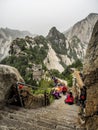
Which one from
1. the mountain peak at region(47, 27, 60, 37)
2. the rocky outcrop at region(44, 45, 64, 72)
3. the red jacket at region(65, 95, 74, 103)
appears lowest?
the red jacket at region(65, 95, 74, 103)

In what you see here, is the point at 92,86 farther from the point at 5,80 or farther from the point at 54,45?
the point at 54,45

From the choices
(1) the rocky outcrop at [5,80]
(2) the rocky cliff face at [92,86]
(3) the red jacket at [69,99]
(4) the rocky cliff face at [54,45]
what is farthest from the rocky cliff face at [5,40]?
(2) the rocky cliff face at [92,86]

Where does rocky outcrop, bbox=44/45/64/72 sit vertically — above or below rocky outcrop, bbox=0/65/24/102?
above

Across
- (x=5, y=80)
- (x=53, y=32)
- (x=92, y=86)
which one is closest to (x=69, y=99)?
(x=5, y=80)

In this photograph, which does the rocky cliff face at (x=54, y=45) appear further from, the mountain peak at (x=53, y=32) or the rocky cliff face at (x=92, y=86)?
the rocky cliff face at (x=92, y=86)

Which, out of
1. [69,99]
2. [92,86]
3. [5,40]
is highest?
A: [5,40]

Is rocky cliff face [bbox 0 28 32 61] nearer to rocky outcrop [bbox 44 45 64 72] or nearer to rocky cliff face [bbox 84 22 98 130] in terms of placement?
rocky outcrop [bbox 44 45 64 72]

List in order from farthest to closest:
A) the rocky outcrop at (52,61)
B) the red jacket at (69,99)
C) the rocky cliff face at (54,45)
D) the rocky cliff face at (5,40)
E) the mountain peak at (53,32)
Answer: the rocky cliff face at (5,40) → the mountain peak at (53,32) → the rocky outcrop at (52,61) → the rocky cliff face at (54,45) → the red jacket at (69,99)

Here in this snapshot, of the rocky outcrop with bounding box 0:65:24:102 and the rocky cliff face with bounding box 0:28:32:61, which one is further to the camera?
the rocky cliff face with bounding box 0:28:32:61

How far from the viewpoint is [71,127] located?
748cm

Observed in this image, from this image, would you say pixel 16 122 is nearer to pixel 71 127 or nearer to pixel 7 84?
pixel 71 127

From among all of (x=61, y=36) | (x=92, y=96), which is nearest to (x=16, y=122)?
(x=92, y=96)

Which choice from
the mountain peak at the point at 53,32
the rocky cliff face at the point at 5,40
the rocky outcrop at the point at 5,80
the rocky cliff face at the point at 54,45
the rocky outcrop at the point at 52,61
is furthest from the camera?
the rocky cliff face at the point at 5,40

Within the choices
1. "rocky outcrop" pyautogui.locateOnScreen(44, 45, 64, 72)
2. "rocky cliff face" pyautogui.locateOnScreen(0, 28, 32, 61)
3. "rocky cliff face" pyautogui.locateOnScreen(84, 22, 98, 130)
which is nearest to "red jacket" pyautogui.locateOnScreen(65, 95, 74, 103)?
"rocky cliff face" pyautogui.locateOnScreen(84, 22, 98, 130)
